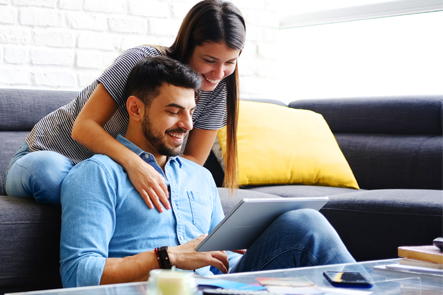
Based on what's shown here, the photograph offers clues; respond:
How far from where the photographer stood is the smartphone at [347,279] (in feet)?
3.11

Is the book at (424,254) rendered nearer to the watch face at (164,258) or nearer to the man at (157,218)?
the man at (157,218)

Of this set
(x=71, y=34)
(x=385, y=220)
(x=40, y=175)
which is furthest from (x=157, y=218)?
→ (x=71, y=34)

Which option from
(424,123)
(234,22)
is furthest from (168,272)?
(424,123)

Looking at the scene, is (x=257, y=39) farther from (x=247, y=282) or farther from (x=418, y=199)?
(x=247, y=282)

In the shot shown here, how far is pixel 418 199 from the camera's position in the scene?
186 cm

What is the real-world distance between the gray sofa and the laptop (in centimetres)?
46

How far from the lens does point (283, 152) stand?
2445mm

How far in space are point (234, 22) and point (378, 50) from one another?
1847mm

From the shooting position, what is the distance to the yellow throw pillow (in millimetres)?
2389

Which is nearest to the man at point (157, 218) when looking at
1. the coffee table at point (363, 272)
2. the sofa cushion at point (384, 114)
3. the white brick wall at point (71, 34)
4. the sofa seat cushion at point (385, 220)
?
the coffee table at point (363, 272)

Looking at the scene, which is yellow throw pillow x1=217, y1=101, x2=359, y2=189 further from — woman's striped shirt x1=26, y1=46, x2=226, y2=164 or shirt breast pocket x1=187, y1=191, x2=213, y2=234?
shirt breast pocket x1=187, y1=191, x2=213, y2=234

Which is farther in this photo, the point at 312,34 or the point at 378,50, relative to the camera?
the point at 312,34

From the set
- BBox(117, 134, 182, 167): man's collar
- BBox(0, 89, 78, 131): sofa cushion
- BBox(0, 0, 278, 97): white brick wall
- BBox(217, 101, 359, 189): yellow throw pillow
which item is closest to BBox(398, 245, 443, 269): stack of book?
BBox(117, 134, 182, 167): man's collar

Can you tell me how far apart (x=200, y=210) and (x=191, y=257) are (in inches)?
10.1
